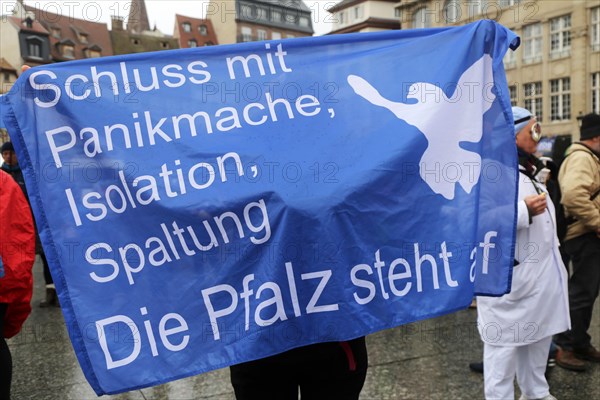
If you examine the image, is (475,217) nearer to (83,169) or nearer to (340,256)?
(340,256)

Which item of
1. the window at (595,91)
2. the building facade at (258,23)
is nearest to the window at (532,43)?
the window at (595,91)

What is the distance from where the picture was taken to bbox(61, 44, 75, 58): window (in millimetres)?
59438

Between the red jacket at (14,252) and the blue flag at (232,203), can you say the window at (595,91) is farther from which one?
the red jacket at (14,252)

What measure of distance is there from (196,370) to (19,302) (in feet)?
4.56

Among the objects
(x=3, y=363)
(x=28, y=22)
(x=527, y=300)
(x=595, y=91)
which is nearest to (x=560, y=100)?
(x=595, y=91)

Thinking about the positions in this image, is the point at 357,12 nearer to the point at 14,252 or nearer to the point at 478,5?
the point at 478,5

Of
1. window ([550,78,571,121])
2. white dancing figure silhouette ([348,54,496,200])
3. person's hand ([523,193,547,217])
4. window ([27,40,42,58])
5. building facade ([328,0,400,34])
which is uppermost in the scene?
building facade ([328,0,400,34])

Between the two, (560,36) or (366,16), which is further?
(366,16)

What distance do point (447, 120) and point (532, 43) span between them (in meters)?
38.5

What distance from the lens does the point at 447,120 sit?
232 cm

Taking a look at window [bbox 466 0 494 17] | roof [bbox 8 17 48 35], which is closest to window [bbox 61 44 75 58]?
roof [bbox 8 17 48 35]

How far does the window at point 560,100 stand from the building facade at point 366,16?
1008 inches

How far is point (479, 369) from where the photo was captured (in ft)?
14.1

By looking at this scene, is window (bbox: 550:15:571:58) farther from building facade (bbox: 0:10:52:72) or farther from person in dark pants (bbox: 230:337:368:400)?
building facade (bbox: 0:10:52:72)
